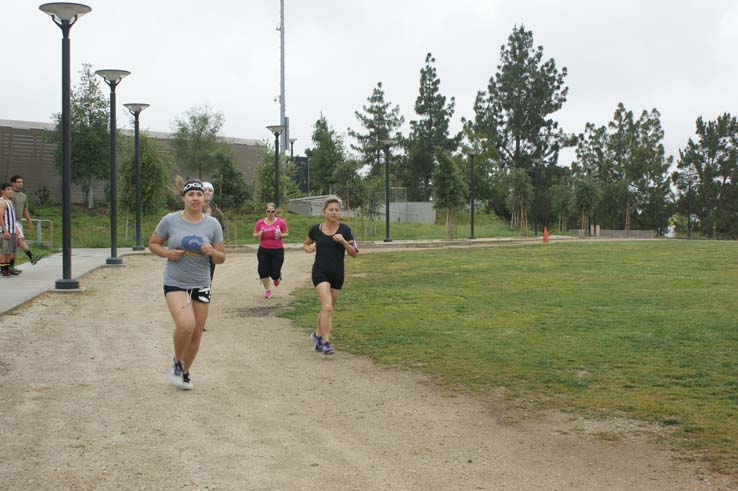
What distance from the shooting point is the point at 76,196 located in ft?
156

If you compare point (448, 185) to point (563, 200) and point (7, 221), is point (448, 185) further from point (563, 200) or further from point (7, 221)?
point (7, 221)

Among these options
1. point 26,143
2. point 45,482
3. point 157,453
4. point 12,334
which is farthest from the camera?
point 26,143

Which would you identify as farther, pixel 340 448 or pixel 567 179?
pixel 567 179

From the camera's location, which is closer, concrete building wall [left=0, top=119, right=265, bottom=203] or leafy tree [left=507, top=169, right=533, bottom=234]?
concrete building wall [left=0, top=119, right=265, bottom=203]

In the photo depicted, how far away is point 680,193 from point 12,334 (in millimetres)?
78620

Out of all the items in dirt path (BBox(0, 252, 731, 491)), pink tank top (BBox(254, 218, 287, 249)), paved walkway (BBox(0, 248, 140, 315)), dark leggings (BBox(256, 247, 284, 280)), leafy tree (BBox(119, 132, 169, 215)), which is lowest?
dirt path (BBox(0, 252, 731, 491))

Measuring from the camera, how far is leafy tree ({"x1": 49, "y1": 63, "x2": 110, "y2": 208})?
43156 millimetres

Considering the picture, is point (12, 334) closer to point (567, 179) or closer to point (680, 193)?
point (567, 179)

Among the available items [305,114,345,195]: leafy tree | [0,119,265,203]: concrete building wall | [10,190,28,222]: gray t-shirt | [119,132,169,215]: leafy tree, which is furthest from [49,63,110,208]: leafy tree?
[10,190,28,222]: gray t-shirt

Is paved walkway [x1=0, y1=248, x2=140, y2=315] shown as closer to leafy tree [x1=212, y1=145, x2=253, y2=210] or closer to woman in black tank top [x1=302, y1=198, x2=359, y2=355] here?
woman in black tank top [x1=302, y1=198, x2=359, y2=355]

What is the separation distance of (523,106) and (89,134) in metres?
42.1

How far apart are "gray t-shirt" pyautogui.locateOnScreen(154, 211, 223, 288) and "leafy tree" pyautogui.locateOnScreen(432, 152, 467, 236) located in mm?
36059

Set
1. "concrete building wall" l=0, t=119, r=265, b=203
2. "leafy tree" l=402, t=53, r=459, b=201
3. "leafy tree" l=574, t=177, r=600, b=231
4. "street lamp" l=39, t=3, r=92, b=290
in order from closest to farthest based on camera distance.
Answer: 1. "street lamp" l=39, t=3, r=92, b=290
2. "concrete building wall" l=0, t=119, r=265, b=203
3. "leafy tree" l=574, t=177, r=600, b=231
4. "leafy tree" l=402, t=53, r=459, b=201

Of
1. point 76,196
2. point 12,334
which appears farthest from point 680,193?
point 12,334
